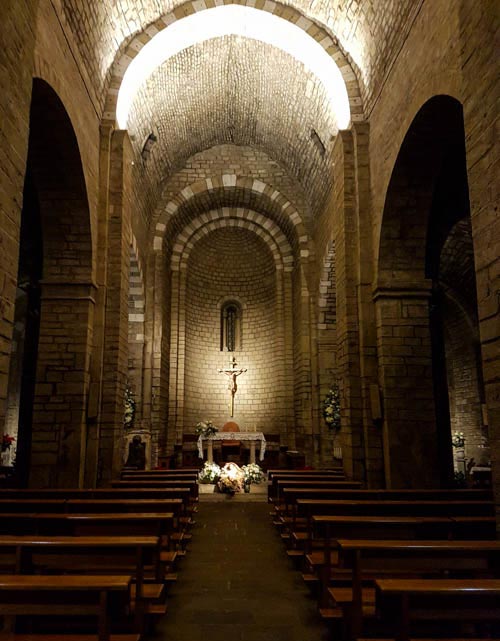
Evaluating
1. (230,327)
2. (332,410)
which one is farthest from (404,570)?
(230,327)

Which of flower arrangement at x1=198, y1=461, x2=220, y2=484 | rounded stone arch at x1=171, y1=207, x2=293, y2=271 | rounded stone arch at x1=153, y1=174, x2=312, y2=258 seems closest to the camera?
flower arrangement at x1=198, y1=461, x2=220, y2=484

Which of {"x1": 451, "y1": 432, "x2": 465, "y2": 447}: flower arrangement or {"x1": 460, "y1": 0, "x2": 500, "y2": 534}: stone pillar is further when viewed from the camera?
{"x1": 451, "y1": 432, "x2": 465, "y2": 447}: flower arrangement

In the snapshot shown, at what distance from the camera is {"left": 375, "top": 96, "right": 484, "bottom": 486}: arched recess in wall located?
8320 mm

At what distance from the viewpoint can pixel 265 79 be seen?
13.1m

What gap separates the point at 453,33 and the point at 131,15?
19.9 ft

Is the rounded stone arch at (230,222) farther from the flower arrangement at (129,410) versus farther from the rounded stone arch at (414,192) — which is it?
the rounded stone arch at (414,192)

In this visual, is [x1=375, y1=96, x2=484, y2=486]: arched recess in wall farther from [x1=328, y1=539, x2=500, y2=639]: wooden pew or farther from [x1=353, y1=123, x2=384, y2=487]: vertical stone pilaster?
[x1=328, y1=539, x2=500, y2=639]: wooden pew

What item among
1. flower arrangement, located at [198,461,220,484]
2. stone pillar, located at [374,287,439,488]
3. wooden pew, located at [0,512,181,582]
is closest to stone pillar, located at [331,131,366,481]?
stone pillar, located at [374,287,439,488]

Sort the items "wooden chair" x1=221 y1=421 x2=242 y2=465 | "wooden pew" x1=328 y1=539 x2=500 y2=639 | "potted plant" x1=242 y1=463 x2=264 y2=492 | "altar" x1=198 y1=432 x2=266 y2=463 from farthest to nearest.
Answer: "wooden chair" x1=221 y1=421 x2=242 y2=465 < "altar" x1=198 y1=432 x2=266 y2=463 < "potted plant" x1=242 y1=463 x2=264 y2=492 < "wooden pew" x1=328 y1=539 x2=500 y2=639

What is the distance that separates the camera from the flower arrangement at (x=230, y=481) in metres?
11.2

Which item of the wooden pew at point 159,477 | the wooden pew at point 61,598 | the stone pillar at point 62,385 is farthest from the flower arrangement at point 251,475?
the wooden pew at point 61,598

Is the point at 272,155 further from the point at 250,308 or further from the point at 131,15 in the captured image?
the point at 131,15

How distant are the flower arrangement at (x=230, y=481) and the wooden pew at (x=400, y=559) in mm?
7266

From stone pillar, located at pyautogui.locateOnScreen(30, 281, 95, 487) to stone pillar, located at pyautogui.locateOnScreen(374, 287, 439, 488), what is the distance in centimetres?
481
